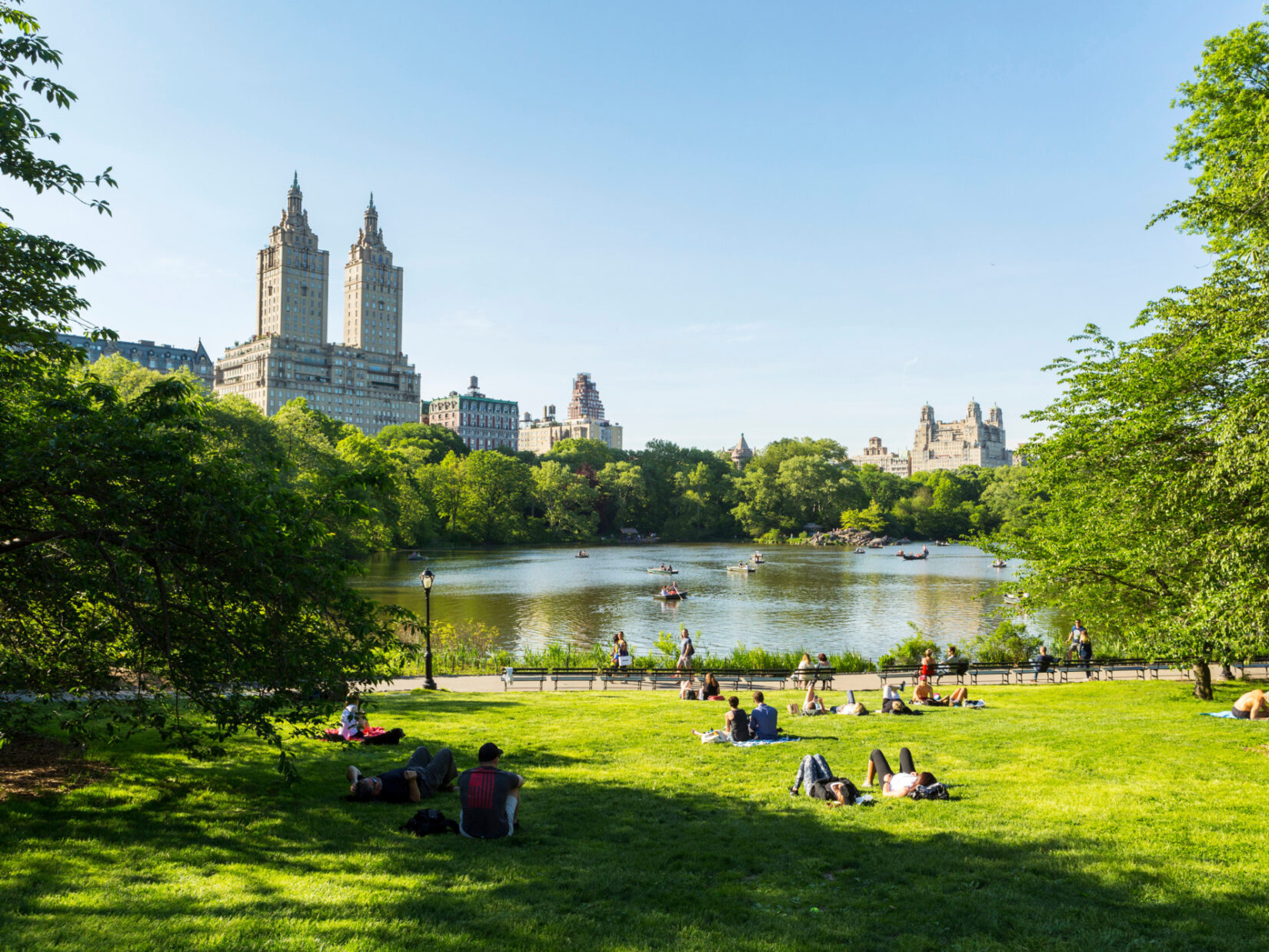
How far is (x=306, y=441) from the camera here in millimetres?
63406

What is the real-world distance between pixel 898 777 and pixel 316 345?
180m

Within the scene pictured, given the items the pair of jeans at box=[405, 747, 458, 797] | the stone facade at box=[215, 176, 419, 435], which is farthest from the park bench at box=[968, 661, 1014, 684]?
the stone facade at box=[215, 176, 419, 435]

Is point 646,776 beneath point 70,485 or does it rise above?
beneath

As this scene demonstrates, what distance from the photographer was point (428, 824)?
7883 millimetres

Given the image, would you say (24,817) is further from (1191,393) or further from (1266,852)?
(1191,393)

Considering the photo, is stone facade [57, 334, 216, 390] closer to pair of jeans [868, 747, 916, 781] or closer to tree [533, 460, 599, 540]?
tree [533, 460, 599, 540]

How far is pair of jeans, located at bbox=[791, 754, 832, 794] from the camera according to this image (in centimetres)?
955

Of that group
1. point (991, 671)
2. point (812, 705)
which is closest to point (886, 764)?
point (812, 705)

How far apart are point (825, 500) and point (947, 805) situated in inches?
4881

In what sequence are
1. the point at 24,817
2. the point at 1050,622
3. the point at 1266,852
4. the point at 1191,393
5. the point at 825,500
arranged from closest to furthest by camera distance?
the point at 1266,852
the point at 24,817
the point at 1191,393
the point at 1050,622
the point at 825,500

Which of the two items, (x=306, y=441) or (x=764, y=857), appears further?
(x=306, y=441)

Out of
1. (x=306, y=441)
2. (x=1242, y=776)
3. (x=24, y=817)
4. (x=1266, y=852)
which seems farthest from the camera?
(x=306, y=441)

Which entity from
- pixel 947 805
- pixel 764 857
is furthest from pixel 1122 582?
pixel 764 857

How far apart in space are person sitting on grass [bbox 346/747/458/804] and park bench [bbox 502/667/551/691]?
1309 cm
